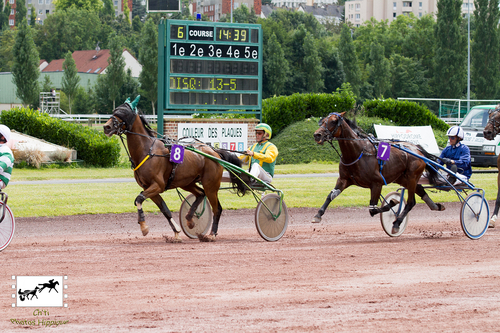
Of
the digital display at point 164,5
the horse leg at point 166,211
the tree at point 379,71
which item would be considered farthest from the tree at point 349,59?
the horse leg at point 166,211

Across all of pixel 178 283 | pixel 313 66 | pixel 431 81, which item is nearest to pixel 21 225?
pixel 178 283

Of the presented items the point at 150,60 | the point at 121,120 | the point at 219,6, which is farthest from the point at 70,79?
the point at 219,6

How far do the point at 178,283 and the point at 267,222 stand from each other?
291 centimetres

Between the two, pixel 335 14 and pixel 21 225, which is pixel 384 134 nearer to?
pixel 21 225

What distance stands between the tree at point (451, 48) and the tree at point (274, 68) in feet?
41.6

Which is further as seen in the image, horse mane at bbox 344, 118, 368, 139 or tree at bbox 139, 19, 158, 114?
tree at bbox 139, 19, 158, 114

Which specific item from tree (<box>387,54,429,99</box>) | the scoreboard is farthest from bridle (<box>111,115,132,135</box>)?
tree (<box>387,54,429,99</box>)

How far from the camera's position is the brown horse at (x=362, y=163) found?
29.0ft

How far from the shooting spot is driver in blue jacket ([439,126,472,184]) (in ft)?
32.3

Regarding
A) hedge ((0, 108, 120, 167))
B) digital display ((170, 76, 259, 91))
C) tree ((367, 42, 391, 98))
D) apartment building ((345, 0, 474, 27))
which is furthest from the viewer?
apartment building ((345, 0, 474, 27))

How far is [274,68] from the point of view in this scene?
4794 cm

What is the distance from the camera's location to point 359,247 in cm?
832

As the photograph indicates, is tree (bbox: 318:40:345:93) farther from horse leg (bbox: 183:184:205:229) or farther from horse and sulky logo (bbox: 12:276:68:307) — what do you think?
horse and sulky logo (bbox: 12:276:68:307)

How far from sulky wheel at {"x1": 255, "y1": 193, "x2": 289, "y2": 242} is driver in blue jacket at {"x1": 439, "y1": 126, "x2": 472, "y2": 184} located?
268cm
